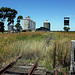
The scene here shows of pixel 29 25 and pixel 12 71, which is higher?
pixel 29 25

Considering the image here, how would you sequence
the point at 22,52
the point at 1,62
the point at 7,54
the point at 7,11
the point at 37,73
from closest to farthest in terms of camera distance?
the point at 37,73 → the point at 1,62 → the point at 7,54 → the point at 22,52 → the point at 7,11

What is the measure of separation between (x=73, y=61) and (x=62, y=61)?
0.97m

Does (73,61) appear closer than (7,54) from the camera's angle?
Yes

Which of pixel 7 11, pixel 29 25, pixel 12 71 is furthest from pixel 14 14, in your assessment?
pixel 29 25

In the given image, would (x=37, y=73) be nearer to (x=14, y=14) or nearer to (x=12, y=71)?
(x=12, y=71)

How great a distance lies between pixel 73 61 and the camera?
489 cm

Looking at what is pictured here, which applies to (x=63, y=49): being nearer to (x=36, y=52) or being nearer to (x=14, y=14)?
(x=36, y=52)

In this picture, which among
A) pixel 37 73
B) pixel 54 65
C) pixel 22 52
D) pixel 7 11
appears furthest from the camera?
pixel 7 11

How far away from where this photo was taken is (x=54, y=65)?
5645mm

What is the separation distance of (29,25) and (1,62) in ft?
365

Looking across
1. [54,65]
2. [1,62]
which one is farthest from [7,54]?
[54,65]

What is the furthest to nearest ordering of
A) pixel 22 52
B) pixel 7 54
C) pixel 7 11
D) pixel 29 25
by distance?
pixel 29 25, pixel 7 11, pixel 22 52, pixel 7 54

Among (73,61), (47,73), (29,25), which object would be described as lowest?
(47,73)

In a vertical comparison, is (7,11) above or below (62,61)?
above
